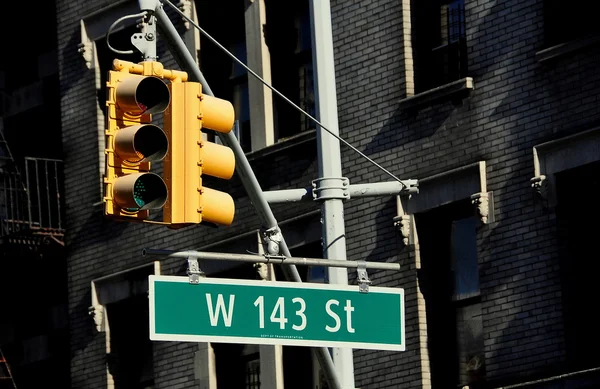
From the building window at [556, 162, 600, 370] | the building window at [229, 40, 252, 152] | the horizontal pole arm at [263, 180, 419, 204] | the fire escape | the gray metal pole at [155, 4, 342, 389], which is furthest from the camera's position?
the fire escape

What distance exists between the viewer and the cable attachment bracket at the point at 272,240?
1334 centimetres

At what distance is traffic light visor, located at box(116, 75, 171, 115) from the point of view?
11297 millimetres

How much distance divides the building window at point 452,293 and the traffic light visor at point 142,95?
9.43m

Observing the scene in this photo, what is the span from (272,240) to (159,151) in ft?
7.54

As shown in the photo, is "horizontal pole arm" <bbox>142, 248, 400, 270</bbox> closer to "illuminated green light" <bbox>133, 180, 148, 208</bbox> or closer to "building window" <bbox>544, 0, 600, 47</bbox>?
"illuminated green light" <bbox>133, 180, 148, 208</bbox>

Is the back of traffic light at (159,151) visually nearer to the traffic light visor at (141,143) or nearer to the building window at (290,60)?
the traffic light visor at (141,143)

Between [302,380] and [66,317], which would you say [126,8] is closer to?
[66,317]

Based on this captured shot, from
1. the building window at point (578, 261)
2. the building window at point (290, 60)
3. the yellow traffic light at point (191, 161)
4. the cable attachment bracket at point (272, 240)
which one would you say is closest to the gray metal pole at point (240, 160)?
the cable attachment bracket at point (272, 240)

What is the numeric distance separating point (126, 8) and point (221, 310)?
1423cm

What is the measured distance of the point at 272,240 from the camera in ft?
43.9

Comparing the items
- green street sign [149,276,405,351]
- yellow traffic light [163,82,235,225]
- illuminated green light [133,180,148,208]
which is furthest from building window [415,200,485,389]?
illuminated green light [133,180,148,208]

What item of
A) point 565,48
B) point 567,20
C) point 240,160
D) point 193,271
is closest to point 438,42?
point 567,20

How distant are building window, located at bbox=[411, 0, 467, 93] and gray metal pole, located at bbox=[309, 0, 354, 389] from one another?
21.5 ft

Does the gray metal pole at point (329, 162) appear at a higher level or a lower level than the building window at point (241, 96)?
lower
